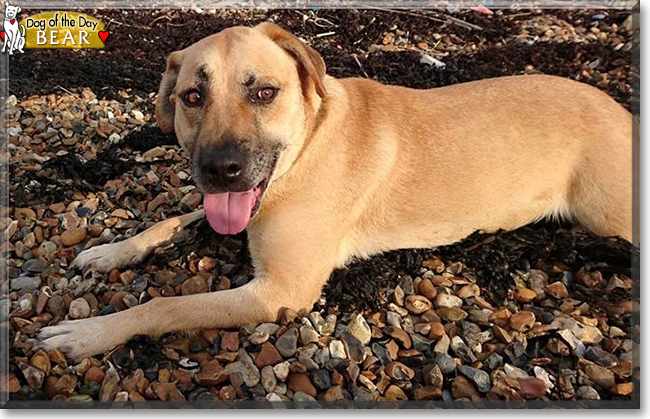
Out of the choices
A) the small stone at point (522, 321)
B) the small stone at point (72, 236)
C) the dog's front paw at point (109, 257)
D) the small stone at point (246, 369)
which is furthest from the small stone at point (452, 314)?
the small stone at point (72, 236)

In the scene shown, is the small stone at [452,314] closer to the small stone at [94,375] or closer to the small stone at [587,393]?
the small stone at [587,393]

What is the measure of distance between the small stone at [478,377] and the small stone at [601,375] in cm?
56

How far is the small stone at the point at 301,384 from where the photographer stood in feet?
9.34

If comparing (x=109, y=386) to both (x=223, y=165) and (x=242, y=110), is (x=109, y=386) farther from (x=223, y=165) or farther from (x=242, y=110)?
(x=242, y=110)

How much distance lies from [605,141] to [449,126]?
1.05 meters

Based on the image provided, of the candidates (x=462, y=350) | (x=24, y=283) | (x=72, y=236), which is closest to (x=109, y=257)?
(x=72, y=236)

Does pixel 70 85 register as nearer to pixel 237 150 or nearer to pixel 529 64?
pixel 237 150

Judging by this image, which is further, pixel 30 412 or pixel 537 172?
pixel 537 172

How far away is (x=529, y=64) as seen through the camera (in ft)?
16.8

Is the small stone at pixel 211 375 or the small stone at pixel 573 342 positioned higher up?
the small stone at pixel 573 342

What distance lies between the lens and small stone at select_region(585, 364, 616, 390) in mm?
2863

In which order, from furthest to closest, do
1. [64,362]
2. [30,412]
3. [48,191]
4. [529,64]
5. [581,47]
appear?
[529,64] → [581,47] → [48,191] → [64,362] → [30,412]

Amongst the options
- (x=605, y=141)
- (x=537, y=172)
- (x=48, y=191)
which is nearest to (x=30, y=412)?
(x=48, y=191)

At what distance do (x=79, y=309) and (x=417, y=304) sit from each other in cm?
215
